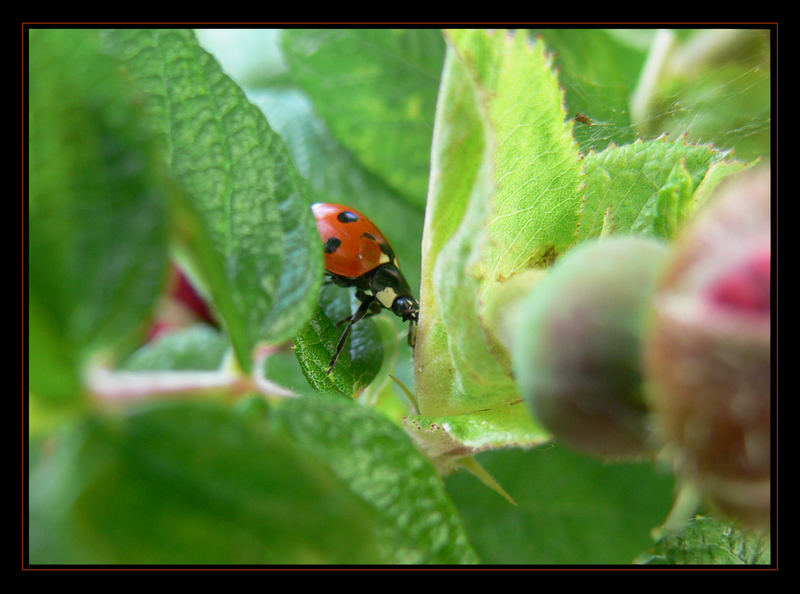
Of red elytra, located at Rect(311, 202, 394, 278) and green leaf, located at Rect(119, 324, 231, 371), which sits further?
red elytra, located at Rect(311, 202, 394, 278)

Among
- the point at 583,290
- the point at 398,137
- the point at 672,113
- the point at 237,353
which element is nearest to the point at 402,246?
the point at 398,137

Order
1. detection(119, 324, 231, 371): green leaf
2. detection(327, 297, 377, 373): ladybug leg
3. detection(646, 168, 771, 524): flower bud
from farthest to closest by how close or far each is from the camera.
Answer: detection(327, 297, 377, 373): ladybug leg
detection(119, 324, 231, 371): green leaf
detection(646, 168, 771, 524): flower bud

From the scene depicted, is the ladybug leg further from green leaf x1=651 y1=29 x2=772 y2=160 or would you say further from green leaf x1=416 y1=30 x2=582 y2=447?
green leaf x1=651 y1=29 x2=772 y2=160

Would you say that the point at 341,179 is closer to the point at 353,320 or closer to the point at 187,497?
the point at 353,320

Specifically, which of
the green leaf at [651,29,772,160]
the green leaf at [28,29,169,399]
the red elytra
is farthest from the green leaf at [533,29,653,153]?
the green leaf at [28,29,169,399]

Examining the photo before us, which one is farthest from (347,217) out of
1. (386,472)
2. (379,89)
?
(386,472)

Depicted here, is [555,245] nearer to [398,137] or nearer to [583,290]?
[583,290]

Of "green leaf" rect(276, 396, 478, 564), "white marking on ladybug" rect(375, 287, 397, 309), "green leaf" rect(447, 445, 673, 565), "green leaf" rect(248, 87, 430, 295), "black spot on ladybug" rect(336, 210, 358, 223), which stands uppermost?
"green leaf" rect(248, 87, 430, 295)

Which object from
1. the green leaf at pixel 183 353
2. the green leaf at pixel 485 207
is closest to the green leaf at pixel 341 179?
the green leaf at pixel 485 207
